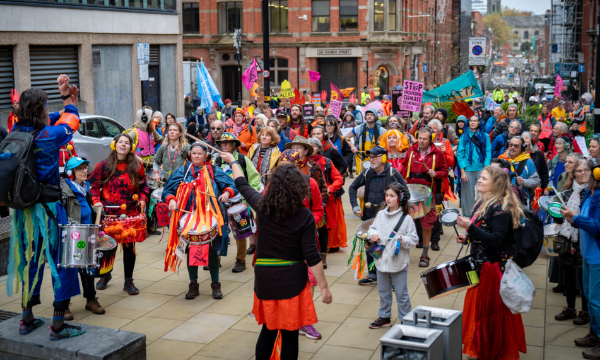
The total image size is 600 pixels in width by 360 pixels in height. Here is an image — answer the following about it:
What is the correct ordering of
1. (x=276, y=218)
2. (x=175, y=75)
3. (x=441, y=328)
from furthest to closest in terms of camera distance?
1. (x=175, y=75)
2. (x=276, y=218)
3. (x=441, y=328)

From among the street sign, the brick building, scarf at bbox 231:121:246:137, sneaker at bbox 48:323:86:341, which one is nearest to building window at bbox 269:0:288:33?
the brick building

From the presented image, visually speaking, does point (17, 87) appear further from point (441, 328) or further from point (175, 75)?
point (441, 328)

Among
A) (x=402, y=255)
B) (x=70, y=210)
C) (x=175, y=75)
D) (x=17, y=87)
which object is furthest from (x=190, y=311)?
(x=175, y=75)

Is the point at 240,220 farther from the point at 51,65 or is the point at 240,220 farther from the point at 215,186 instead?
the point at 51,65

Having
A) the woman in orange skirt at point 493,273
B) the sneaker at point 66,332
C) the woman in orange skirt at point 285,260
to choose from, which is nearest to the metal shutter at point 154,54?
the sneaker at point 66,332

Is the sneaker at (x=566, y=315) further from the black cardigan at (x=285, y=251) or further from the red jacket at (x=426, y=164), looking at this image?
the black cardigan at (x=285, y=251)

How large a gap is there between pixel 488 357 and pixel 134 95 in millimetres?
20347

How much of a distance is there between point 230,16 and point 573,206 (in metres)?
46.4

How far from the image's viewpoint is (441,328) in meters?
4.29

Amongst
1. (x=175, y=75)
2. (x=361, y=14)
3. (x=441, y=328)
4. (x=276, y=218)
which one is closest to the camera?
(x=441, y=328)

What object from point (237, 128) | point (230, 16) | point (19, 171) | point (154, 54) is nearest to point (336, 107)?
point (237, 128)

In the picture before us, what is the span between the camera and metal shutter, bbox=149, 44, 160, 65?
2465 cm

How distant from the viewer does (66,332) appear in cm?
550

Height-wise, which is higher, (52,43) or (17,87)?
(52,43)
